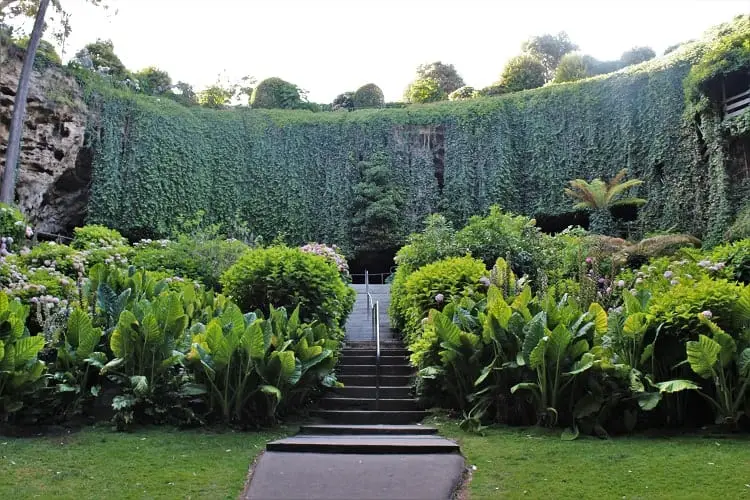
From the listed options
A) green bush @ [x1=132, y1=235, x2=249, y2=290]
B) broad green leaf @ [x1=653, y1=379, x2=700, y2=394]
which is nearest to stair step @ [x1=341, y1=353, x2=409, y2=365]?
broad green leaf @ [x1=653, y1=379, x2=700, y2=394]

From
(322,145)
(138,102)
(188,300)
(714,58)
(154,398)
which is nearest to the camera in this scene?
(154,398)

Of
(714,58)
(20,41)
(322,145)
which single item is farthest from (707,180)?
(20,41)

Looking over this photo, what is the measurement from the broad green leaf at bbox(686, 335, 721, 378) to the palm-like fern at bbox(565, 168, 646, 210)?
13023 millimetres

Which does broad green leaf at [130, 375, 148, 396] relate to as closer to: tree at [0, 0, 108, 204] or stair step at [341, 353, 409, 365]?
stair step at [341, 353, 409, 365]

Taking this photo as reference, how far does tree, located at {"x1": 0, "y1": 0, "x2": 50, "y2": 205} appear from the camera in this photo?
47.1ft

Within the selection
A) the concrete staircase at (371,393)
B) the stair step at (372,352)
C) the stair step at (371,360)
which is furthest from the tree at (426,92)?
the stair step at (371,360)

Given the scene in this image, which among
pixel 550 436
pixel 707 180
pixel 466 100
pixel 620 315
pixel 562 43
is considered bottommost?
pixel 550 436

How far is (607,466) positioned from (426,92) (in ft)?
72.7

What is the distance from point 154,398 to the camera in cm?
627

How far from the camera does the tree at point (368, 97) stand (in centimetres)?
2406

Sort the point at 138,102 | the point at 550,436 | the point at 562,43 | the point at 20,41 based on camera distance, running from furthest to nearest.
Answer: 1. the point at 562,43
2. the point at 138,102
3. the point at 20,41
4. the point at 550,436

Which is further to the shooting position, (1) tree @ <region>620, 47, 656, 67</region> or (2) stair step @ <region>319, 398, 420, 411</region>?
(1) tree @ <region>620, 47, 656, 67</region>

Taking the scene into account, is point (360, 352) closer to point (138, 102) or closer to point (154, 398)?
point (154, 398)

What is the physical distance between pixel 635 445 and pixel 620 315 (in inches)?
63.2
